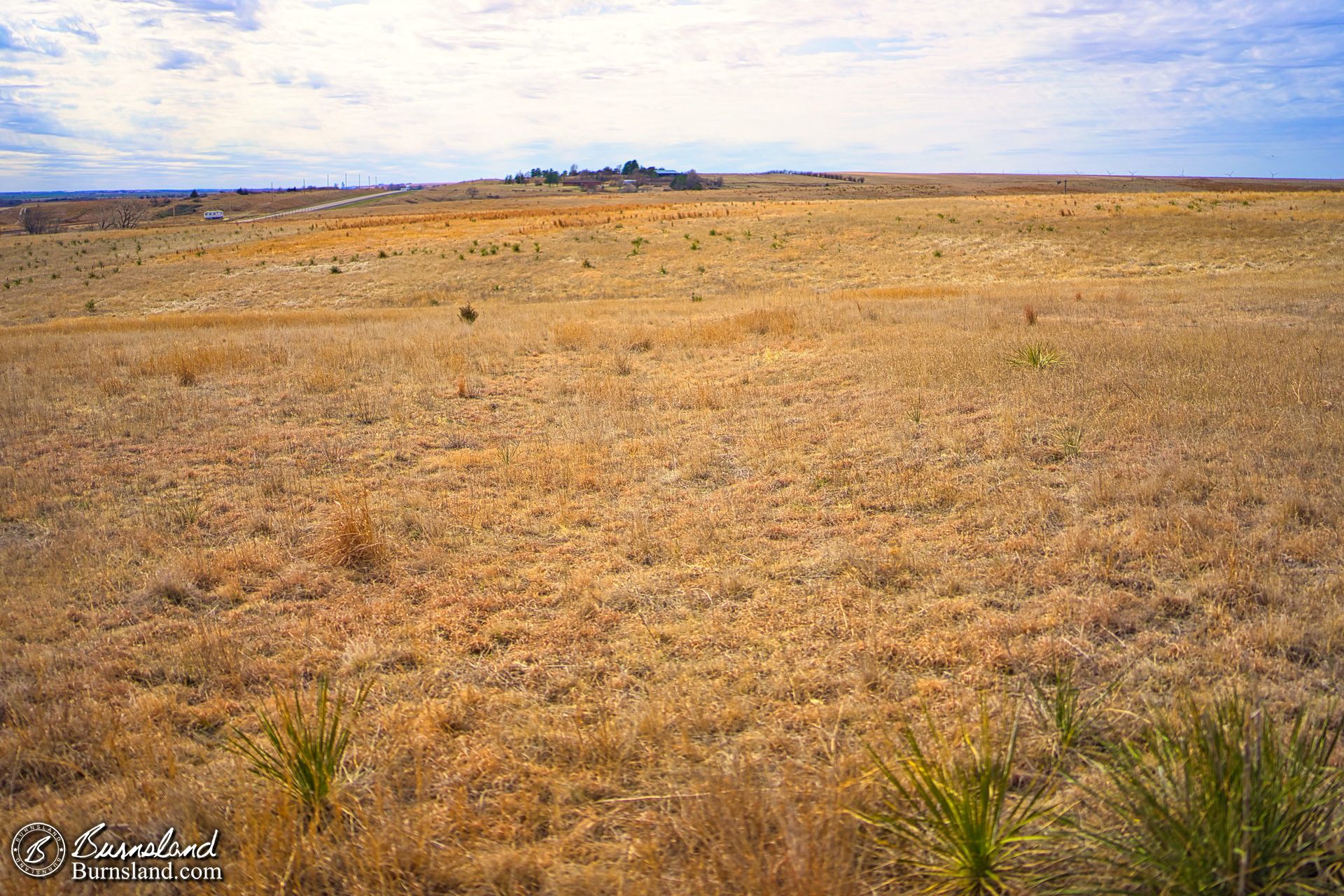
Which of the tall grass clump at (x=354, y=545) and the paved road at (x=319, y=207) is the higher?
the paved road at (x=319, y=207)

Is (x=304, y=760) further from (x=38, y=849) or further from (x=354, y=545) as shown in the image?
(x=354, y=545)

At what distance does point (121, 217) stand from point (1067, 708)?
110 metres

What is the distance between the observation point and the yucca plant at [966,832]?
257cm

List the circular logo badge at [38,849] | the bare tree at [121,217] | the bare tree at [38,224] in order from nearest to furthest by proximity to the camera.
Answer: the circular logo badge at [38,849]
the bare tree at [38,224]
the bare tree at [121,217]

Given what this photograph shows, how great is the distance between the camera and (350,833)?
3.00 m

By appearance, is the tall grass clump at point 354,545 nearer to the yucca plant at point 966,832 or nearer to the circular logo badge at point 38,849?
the circular logo badge at point 38,849

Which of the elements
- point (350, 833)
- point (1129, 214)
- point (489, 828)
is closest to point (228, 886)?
point (350, 833)

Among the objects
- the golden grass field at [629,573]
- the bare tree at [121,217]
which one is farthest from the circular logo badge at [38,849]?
the bare tree at [121,217]

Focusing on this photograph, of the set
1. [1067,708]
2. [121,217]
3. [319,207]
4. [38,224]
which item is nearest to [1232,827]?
[1067,708]

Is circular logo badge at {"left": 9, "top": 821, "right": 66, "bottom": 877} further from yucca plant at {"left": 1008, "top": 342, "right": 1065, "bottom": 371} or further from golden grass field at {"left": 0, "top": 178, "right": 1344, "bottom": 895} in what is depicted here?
yucca plant at {"left": 1008, "top": 342, "right": 1065, "bottom": 371}

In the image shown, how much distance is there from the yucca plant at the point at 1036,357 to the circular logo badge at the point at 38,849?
34.4ft

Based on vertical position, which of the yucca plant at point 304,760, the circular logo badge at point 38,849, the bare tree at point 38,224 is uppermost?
the bare tree at point 38,224

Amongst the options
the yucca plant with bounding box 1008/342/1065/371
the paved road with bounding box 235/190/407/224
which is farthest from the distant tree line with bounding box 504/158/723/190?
the yucca plant with bounding box 1008/342/1065/371

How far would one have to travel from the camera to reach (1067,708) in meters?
3.42
